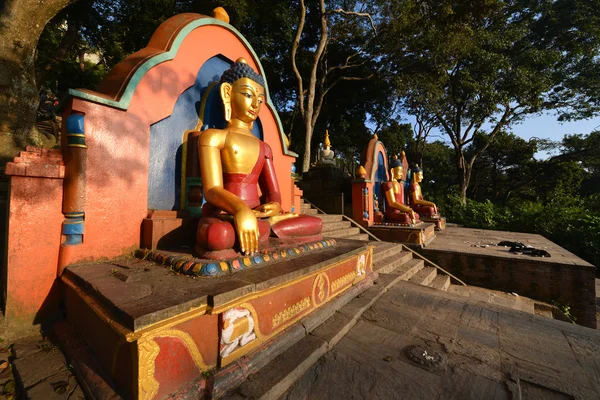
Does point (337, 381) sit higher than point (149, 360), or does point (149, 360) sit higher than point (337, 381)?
point (149, 360)

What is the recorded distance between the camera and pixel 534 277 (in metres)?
5.02

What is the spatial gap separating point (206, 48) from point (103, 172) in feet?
6.34

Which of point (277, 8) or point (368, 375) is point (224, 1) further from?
point (368, 375)

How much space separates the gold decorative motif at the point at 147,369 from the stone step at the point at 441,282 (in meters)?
5.04

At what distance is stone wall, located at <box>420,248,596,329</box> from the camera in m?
4.64

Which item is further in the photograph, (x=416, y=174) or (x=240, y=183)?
(x=416, y=174)

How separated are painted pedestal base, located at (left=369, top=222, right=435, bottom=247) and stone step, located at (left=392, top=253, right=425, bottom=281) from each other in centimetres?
63

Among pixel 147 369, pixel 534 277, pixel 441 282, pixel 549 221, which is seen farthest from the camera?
pixel 549 221

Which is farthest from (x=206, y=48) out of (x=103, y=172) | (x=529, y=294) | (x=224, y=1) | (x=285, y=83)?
(x=285, y=83)

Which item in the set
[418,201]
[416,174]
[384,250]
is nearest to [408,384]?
[384,250]

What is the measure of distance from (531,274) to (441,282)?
1713 mm

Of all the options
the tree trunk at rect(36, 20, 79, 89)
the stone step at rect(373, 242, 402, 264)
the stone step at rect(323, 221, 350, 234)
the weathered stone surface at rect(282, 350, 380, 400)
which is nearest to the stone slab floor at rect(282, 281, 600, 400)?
the weathered stone surface at rect(282, 350, 380, 400)

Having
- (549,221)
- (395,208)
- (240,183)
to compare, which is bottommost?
(549,221)

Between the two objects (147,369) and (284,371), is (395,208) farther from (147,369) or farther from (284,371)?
(147,369)
